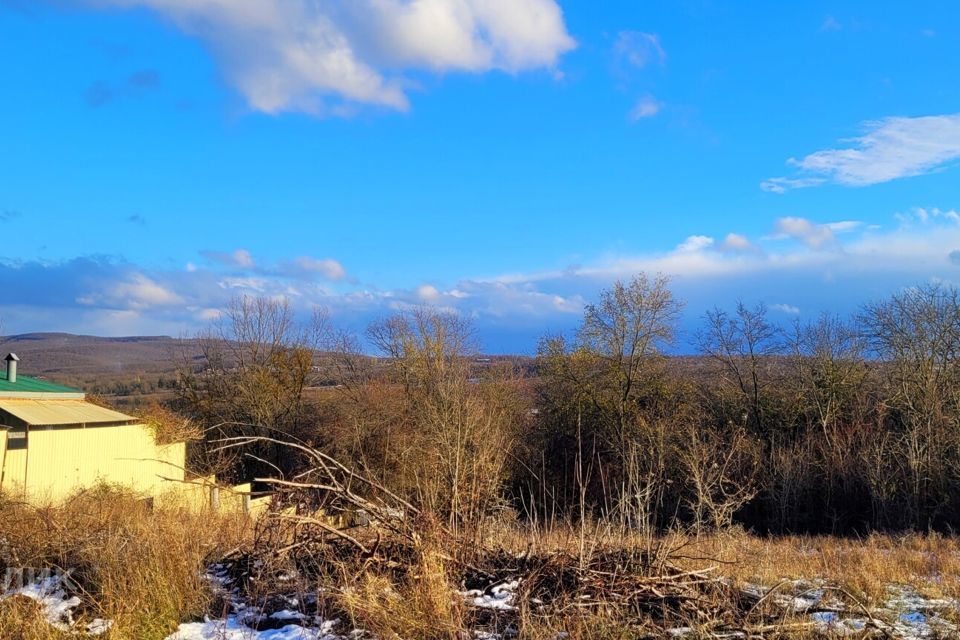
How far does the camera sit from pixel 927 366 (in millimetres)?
29125


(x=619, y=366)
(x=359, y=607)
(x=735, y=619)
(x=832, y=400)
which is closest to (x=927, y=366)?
(x=832, y=400)

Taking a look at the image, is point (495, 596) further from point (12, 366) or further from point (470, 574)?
point (12, 366)

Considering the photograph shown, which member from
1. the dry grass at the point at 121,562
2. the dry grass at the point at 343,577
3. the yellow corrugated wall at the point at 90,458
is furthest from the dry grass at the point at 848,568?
the yellow corrugated wall at the point at 90,458

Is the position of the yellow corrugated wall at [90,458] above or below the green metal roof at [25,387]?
below

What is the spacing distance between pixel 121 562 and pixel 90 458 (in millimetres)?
23553

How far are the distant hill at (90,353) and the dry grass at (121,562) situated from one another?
4386 cm

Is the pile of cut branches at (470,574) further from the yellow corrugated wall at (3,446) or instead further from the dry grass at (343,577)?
the yellow corrugated wall at (3,446)

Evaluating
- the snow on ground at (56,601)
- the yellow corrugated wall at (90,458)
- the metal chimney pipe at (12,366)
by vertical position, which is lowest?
the yellow corrugated wall at (90,458)

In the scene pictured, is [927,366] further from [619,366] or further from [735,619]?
[735,619]

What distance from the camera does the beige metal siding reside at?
2409 centimetres

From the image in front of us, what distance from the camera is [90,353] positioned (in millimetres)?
93188

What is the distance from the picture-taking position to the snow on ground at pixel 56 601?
520 centimetres

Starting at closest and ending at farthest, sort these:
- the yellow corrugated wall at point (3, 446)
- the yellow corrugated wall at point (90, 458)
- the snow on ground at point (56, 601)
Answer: the snow on ground at point (56, 601), the yellow corrugated wall at point (3, 446), the yellow corrugated wall at point (90, 458)

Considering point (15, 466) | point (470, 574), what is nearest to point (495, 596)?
point (470, 574)
